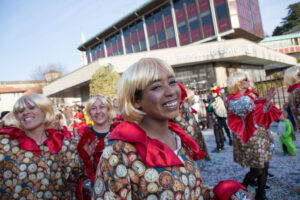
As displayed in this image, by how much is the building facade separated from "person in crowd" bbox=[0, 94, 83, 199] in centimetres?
1960

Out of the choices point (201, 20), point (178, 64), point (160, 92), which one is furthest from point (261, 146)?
point (201, 20)

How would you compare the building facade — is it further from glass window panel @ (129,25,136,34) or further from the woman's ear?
the woman's ear

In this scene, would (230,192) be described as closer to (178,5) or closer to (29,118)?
(29,118)

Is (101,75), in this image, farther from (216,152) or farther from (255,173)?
(255,173)

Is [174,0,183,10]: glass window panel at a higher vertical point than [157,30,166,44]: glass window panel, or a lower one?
higher

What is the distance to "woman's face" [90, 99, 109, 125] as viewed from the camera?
3527mm

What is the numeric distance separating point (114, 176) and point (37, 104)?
5.90ft

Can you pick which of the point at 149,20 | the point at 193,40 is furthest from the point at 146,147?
Result: the point at 149,20

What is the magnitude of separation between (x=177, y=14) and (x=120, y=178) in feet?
95.8

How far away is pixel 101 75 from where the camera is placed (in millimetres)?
17438

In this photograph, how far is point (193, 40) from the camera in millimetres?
26859

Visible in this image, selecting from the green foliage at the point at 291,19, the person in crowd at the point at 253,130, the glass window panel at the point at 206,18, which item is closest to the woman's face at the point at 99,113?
the person in crowd at the point at 253,130

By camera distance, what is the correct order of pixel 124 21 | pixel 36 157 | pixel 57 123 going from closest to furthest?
pixel 36 157 → pixel 57 123 → pixel 124 21

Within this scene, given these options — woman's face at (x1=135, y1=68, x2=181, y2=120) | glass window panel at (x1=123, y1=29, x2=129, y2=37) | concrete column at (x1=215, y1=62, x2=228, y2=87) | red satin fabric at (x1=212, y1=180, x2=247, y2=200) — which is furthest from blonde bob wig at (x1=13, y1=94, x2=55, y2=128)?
glass window panel at (x1=123, y1=29, x2=129, y2=37)
